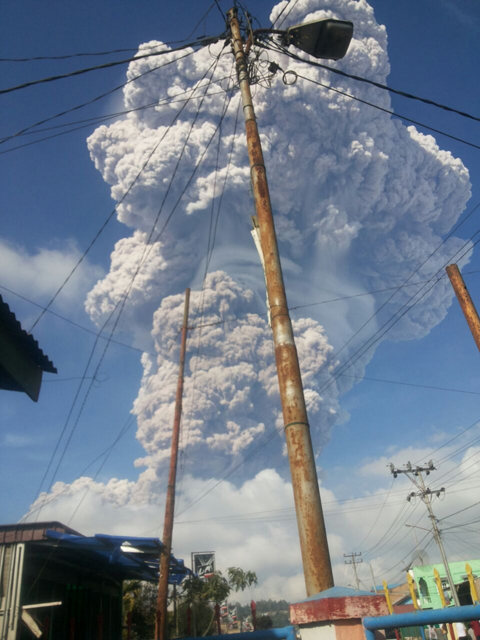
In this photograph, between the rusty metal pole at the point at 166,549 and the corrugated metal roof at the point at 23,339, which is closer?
the corrugated metal roof at the point at 23,339

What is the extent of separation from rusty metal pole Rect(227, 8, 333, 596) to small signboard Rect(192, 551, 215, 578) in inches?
849

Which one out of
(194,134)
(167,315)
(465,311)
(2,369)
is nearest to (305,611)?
(2,369)

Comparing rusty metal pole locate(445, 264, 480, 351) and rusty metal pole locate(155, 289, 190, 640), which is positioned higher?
rusty metal pole locate(445, 264, 480, 351)

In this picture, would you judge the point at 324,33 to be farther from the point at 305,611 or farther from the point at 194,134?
the point at 194,134

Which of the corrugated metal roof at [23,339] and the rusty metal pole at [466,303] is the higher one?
the rusty metal pole at [466,303]

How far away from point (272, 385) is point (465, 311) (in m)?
54.8

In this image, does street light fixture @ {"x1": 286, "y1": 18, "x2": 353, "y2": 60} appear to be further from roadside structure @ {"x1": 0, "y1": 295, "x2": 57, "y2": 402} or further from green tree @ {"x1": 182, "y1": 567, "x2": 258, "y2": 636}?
green tree @ {"x1": 182, "y1": 567, "x2": 258, "y2": 636}

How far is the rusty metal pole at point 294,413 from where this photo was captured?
3109mm

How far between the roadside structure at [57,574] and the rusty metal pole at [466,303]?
910 cm

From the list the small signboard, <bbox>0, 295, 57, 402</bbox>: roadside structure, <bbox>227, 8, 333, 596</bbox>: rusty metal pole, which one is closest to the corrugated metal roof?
<bbox>0, 295, 57, 402</bbox>: roadside structure

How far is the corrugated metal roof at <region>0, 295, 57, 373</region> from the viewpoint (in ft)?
15.9

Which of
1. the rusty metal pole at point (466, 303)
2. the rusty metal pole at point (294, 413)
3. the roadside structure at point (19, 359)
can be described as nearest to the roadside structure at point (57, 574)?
the roadside structure at point (19, 359)

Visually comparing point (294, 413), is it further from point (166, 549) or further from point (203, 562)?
point (203, 562)

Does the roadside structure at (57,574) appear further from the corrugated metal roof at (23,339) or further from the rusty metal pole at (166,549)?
the corrugated metal roof at (23,339)
